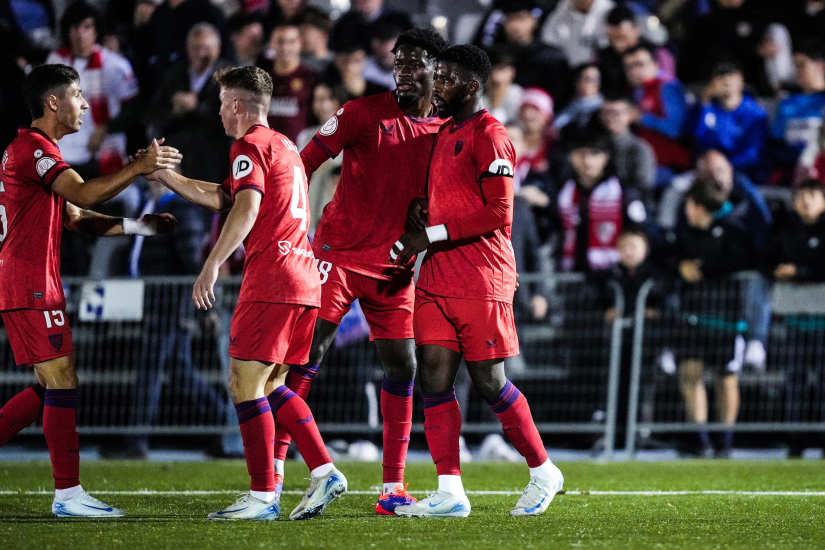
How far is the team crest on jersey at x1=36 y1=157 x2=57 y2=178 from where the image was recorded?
571cm

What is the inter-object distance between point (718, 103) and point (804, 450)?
3.87 metres

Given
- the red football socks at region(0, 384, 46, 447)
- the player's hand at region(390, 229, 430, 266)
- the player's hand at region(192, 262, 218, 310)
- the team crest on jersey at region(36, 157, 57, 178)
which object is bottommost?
the red football socks at region(0, 384, 46, 447)

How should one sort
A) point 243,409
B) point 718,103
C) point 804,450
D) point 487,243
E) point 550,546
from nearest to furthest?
point 550,546 < point 243,409 < point 487,243 < point 804,450 < point 718,103

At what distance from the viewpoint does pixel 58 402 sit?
226 inches

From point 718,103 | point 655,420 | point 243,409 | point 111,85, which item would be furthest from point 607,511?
point 111,85

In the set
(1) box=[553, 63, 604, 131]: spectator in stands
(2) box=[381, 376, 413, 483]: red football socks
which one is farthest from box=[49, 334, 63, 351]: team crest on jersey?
(1) box=[553, 63, 604, 131]: spectator in stands

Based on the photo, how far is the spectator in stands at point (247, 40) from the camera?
40.8 feet

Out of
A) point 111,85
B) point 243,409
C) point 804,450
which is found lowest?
point 804,450

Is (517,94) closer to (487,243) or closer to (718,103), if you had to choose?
(718,103)

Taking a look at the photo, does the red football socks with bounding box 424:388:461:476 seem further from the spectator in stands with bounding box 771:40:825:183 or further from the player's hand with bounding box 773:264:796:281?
the spectator in stands with bounding box 771:40:825:183

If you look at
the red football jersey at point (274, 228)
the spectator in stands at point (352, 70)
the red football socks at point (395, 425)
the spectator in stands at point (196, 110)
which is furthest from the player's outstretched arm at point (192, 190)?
the spectator in stands at point (352, 70)

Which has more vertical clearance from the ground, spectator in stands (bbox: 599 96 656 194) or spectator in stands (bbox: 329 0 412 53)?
spectator in stands (bbox: 329 0 412 53)

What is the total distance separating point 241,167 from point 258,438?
4.42 ft

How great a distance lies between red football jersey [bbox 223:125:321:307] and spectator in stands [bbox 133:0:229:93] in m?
7.15
